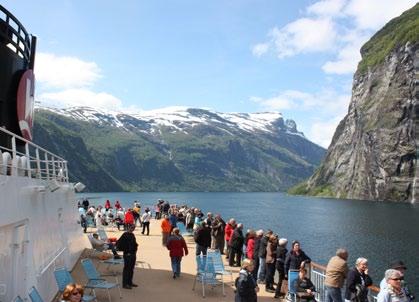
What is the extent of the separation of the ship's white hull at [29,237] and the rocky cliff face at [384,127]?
12642 cm

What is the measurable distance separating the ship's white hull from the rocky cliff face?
126m

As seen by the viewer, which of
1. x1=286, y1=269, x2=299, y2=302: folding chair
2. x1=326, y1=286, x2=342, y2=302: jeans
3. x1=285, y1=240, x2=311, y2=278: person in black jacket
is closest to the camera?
x1=326, y1=286, x2=342, y2=302: jeans

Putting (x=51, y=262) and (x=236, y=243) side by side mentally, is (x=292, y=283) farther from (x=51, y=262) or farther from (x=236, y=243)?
(x=51, y=262)

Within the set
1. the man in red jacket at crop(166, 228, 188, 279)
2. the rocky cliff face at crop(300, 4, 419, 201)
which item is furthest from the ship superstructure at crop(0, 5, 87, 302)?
the rocky cliff face at crop(300, 4, 419, 201)

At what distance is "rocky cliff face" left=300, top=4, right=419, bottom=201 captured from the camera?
130 meters

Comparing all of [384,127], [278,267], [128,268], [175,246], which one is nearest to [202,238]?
[175,246]

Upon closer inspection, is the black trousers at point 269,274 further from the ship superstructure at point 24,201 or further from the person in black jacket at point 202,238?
the ship superstructure at point 24,201

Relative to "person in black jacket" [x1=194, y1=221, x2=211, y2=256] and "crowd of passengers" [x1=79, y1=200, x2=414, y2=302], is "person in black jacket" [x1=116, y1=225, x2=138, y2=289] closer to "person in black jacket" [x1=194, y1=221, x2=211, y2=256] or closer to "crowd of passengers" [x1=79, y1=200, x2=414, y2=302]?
"crowd of passengers" [x1=79, y1=200, x2=414, y2=302]

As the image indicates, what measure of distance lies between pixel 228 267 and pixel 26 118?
10.2 m

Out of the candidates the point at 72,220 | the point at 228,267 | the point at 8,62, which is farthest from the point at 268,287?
the point at 8,62

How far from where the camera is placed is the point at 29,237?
400 inches

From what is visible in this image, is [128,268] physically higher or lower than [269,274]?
higher

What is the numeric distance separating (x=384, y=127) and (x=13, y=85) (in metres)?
134

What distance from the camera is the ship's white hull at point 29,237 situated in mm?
8734
